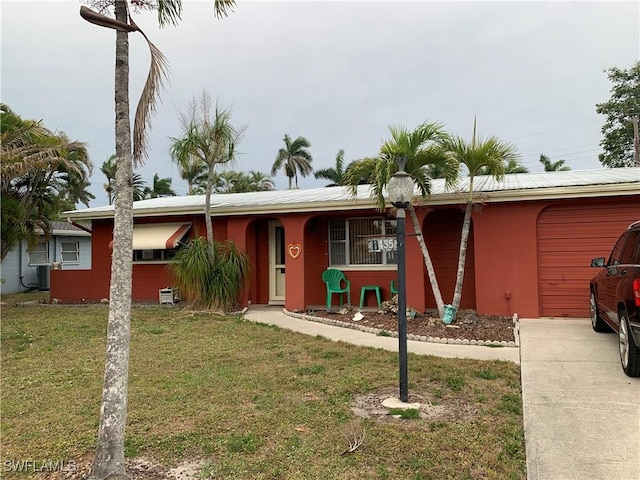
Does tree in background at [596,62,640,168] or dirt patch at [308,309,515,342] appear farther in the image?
tree in background at [596,62,640,168]

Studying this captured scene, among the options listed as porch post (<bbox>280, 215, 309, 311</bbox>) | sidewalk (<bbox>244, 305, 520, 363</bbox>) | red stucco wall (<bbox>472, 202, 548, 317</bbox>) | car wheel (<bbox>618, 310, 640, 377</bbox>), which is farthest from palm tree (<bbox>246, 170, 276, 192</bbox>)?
car wheel (<bbox>618, 310, 640, 377</bbox>)

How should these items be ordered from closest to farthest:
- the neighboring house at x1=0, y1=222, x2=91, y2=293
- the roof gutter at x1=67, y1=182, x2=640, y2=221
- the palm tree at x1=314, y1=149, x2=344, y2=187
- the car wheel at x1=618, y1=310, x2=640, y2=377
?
1. the car wheel at x1=618, y1=310, x2=640, y2=377
2. the roof gutter at x1=67, y1=182, x2=640, y2=221
3. the neighboring house at x1=0, y1=222, x2=91, y2=293
4. the palm tree at x1=314, y1=149, x2=344, y2=187

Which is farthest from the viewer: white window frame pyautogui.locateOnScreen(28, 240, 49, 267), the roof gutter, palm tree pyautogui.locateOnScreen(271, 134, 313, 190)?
palm tree pyautogui.locateOnScreen(271, 134, 313, 190)

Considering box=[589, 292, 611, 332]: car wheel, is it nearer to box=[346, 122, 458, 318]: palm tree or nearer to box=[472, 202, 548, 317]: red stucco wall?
box=[472, 202, 548, 317]: red stucco wall

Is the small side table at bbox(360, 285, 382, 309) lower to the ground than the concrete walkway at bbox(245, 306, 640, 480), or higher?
higher

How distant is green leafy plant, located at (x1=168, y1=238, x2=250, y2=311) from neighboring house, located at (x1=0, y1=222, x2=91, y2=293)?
31.4 feet

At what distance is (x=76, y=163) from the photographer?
1441cm

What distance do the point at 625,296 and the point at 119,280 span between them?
17.3ft

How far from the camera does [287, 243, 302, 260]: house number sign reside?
10.7 metres

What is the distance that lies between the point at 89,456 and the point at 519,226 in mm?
8290

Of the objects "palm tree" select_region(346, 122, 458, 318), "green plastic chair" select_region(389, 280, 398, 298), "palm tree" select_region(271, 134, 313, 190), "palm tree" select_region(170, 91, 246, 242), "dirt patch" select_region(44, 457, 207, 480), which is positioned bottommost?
"dirt patch" select_region(44, 457, 207, 480)

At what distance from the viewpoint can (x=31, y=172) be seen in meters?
12.9

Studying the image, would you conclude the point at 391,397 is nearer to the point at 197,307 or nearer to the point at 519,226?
the point at 519,226

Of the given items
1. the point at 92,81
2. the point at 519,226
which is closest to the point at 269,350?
the point at 92,81
